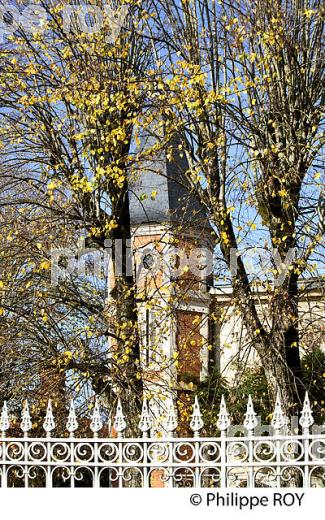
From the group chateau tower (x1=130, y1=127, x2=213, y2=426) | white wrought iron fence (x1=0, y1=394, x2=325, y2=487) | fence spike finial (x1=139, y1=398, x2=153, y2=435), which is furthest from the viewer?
chateau tower (x1=130, y1=127, x2=213, y2=426)

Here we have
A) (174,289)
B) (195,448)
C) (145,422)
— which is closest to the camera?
(195,448)

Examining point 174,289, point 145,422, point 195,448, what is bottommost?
point 195,448

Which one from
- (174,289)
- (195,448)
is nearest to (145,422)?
(195,448)

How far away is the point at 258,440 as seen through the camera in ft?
19.0

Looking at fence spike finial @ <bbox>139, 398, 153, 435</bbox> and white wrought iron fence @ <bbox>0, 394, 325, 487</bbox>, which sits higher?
fence spike finial @ <bbox>139, 398, 153, 435</bbox>

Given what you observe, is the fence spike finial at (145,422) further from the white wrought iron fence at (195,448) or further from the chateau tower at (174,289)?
the chateau tower at (174,289)

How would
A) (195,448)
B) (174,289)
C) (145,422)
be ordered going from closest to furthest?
(195,448)
(145,422)
(174,289)

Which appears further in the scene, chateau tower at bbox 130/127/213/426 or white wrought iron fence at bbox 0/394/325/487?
chateau tower at bbox 130/127/213/426

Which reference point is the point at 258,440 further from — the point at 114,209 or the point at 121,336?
the point at 114,209

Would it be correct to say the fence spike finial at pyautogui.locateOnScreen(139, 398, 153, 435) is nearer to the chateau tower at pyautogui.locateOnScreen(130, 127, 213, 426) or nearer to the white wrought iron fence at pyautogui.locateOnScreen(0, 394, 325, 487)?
the white wrought iron fence at pyautogui.locateOnScreen(0, 394, 325, 487)

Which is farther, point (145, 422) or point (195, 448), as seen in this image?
point (145, 422)

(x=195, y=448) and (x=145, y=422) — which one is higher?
(x=145, y=422)

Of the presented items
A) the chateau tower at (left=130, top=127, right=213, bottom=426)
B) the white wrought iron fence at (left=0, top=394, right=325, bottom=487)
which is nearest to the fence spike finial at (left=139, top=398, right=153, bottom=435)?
the white wrought iron fence at (left=0, top=394, right=325, bottom=487)

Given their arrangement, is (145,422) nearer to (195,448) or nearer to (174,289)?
(195,448)
